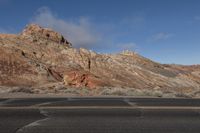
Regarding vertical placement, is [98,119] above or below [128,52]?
below

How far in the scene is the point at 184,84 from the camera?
257ft

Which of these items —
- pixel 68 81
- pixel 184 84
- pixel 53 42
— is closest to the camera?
pixel 68 81

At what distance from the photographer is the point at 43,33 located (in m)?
77.2

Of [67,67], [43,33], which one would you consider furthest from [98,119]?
[43,33]

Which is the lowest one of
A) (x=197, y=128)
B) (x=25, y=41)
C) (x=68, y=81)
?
(x=197, y=128)

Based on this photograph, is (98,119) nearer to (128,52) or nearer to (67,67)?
(67,67)

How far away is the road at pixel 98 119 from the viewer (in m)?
10.5

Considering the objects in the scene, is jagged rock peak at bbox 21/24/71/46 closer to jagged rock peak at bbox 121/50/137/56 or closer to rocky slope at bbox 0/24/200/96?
rocky slope at bbox 0/24/200/96

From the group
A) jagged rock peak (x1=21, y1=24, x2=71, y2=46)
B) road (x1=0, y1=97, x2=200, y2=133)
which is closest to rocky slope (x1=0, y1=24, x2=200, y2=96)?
jagged rock peak (x1=21, y1=24, x2=71, y2=46)

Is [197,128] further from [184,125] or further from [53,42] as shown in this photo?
[53,42]

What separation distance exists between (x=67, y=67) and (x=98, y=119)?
172ft

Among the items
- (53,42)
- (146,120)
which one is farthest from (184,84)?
(146,120)

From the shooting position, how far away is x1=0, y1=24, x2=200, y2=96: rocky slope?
179 ft

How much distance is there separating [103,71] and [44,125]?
57.3 m
